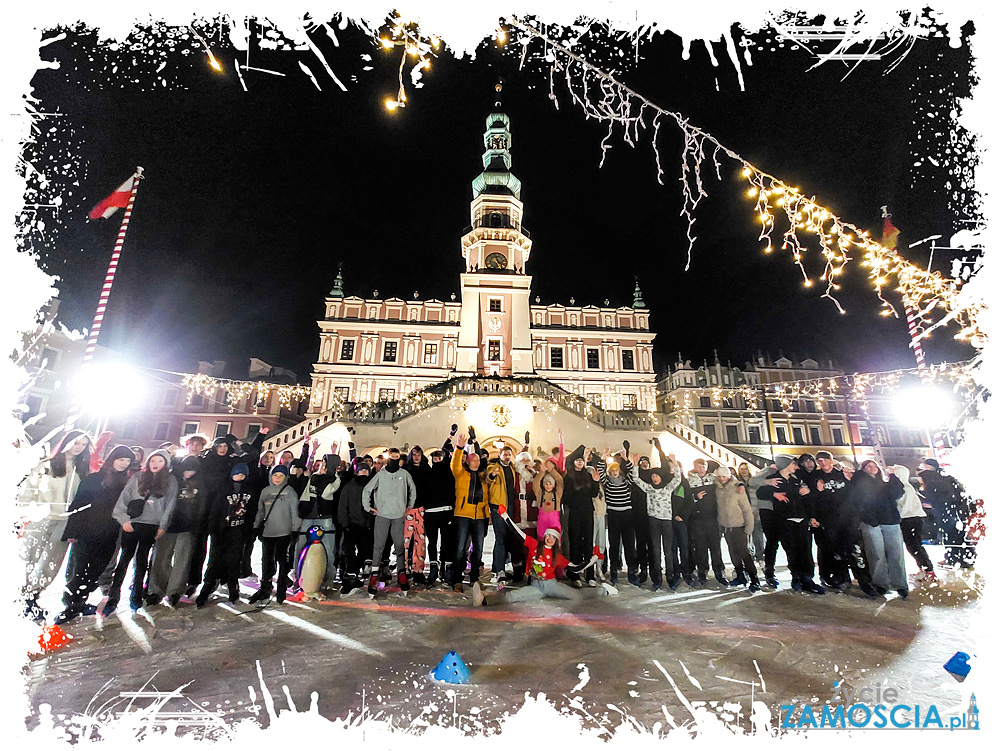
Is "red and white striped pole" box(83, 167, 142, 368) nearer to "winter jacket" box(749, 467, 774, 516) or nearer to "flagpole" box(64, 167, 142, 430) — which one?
"flagpole" box(64, 167, 142, 430)

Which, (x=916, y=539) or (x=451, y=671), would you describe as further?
(x=916, y=539)

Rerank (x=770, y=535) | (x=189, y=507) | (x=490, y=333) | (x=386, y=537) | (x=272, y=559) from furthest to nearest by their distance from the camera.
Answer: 1. (x=490, y=333)
2. (x=770, y=535)
3. (x=386, y=537)
4. (x=272, y=559)
5. (x=189, y=507)

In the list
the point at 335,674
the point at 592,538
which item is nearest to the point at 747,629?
the point at 592,538

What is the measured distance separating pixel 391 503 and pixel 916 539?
874 centimetres

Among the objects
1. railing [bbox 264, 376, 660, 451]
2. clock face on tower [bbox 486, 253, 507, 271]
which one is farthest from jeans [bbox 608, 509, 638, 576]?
clock face on tower [bbox 486, 253, 507, 271]

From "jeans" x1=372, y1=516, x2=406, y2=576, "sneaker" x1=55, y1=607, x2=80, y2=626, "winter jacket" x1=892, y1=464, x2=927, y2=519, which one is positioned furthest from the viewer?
"winter jacket" x1=892, y1=464, x2=927, y2=519

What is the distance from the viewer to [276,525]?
5.79 metres

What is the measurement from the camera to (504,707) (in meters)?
2.89

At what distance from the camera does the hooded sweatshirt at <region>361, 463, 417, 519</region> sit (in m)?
6.36

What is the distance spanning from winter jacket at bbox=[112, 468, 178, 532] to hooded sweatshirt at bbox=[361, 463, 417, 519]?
2520mm

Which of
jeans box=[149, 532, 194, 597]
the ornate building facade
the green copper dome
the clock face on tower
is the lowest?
jeans box=[149, 532, 194, 597]

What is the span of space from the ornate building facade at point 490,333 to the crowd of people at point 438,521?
933 inches

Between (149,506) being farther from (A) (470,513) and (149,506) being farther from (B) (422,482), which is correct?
(A) (470,513)

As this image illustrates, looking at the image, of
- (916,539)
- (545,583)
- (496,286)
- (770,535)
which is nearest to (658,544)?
(770,535)
